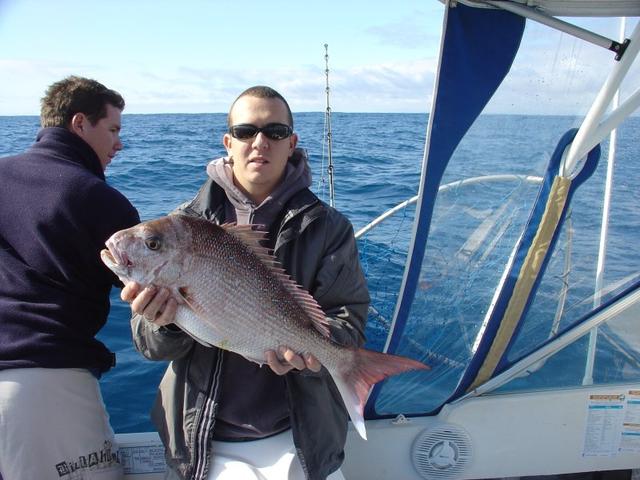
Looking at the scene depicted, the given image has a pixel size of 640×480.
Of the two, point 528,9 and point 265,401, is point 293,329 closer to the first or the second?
point 265,401

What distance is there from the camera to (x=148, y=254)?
1972mm

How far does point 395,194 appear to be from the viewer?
38.5ft

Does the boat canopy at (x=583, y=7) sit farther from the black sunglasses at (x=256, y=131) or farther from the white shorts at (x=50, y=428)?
the white shorts at (x=50, y=428)

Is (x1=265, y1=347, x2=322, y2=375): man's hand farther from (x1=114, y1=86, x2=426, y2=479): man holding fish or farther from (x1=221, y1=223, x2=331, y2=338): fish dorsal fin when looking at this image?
(x1=221, y1=223, x2=331, y2=338): fish dorsal fin

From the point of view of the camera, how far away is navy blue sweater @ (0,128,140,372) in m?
2.39

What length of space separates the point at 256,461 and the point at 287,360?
0.57 metres

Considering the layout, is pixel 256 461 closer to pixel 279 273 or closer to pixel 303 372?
pixel 303 372

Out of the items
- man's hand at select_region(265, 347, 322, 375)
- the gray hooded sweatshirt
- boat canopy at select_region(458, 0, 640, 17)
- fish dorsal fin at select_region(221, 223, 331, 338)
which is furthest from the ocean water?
man's hand at select_region(265, 347, 322, 375)

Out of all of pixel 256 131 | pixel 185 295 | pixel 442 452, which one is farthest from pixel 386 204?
pixel 185 295

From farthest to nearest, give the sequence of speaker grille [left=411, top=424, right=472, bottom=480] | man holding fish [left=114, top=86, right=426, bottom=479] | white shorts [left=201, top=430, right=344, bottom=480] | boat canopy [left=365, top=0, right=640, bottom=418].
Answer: speaker grille [left=411, top=424, right=472, bottom=480] < boat canopy [left=365, top=0, right=640, bottom=418] < white shorts [left=201, top=430, right=344, bottom=480] < man holding fish [left=114, top=86, right=426, bottom=479]

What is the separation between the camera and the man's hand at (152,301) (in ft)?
6.42

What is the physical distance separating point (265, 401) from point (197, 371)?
33cm

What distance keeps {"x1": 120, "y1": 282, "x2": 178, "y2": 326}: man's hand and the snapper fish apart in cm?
2

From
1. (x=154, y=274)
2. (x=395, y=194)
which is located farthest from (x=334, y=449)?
(x=395, y=194)
